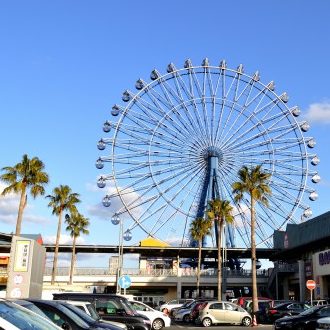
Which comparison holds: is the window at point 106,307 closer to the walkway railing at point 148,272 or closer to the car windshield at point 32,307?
the car windshield at point 32,307

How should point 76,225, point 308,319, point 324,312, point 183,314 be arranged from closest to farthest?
point 324,312 < point 308,319 < point 183,314 < point 76,225

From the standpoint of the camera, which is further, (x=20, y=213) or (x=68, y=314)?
(x=20, y=213)

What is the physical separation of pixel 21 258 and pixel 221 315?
12.6 meters

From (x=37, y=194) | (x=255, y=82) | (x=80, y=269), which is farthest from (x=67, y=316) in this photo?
(x=80, y=269)

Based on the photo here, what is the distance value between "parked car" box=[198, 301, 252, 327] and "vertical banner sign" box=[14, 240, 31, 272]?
11676 mm

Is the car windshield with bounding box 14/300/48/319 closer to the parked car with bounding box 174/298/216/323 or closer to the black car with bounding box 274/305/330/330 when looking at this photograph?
the black car with bounding box 274/305/330/330

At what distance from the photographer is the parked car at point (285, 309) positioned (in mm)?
29809

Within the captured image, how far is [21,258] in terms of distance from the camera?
901 inches

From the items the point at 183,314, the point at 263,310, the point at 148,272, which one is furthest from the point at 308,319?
the point at 148,272

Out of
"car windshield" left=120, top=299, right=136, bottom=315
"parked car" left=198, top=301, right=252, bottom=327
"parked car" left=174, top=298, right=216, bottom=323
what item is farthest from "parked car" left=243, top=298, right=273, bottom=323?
"car windshield" left=120, top=299, right=136, bottom=315

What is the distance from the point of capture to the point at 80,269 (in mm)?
70812

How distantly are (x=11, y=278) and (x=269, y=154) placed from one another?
3845 centimetres

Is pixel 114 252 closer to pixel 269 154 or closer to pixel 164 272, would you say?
pixel 164 272

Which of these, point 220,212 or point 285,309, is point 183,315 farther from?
point 220,212
